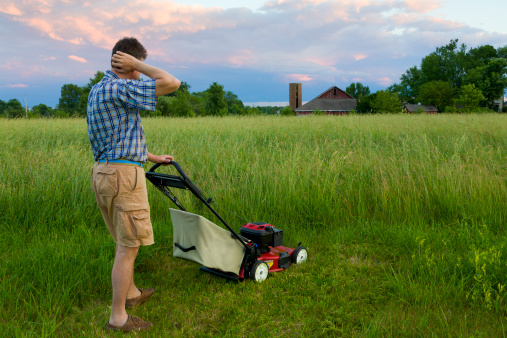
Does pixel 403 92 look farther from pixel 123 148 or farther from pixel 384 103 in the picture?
pixel 123 148

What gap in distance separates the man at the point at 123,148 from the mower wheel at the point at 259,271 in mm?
1060

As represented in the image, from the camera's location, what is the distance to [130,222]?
254 centimetres

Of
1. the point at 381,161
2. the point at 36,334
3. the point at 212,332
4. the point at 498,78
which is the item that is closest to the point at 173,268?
the point at 212,332

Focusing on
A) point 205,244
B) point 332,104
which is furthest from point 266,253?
point 332,104

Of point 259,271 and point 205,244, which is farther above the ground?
point 205,244

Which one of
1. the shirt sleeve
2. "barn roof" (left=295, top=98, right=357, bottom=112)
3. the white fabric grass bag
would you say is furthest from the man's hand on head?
"barn roof" (left=295, top=98, right=357, bottom=112)

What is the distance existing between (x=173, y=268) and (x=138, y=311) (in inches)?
29.8

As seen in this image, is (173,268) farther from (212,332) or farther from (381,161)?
(381,161)

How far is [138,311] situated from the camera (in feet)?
9.71

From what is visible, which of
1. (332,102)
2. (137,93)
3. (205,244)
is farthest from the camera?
(332,102)

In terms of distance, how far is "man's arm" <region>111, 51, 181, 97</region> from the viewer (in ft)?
8.11

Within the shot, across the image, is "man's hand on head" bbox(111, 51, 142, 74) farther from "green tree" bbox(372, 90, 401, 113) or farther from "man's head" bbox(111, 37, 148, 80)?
"green tree" bbox(372, 90, 401, 113)

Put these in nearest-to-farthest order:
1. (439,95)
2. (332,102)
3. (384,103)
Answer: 1. (384,103)
2. (439,95)
3. (332,102)

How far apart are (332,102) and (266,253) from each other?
66.5 metres
